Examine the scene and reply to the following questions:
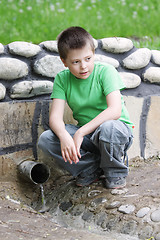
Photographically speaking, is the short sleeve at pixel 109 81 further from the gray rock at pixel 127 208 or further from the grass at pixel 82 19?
the grass at pixel 82 19

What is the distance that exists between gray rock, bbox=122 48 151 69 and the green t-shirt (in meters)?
0.54

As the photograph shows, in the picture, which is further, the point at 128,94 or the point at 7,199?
the point at 128,94

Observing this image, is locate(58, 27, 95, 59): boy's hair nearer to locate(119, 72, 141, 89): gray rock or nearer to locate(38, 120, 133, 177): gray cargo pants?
locate(38, 120, 133, 177): gray cargo pants

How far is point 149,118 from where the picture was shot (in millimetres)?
2945

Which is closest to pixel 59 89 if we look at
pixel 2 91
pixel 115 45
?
pixel 2 91

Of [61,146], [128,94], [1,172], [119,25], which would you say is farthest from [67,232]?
[119,25]

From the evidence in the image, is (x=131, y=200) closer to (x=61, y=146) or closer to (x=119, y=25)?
(x=61, y=146)

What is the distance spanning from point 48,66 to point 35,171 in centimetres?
75

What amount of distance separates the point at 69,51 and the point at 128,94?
2.75ft

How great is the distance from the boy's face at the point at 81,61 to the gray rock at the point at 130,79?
0.65m

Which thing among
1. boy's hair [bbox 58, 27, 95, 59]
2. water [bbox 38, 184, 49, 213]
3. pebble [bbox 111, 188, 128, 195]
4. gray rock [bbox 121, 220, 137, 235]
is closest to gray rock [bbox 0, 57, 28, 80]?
boy's hair [bbox 58, 27, 95, 59]

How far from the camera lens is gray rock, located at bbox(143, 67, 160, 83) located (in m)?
2.93

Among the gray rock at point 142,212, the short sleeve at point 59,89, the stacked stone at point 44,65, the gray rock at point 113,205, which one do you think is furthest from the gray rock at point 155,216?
the stacked stone at point 44,65

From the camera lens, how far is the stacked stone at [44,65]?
2.55m
